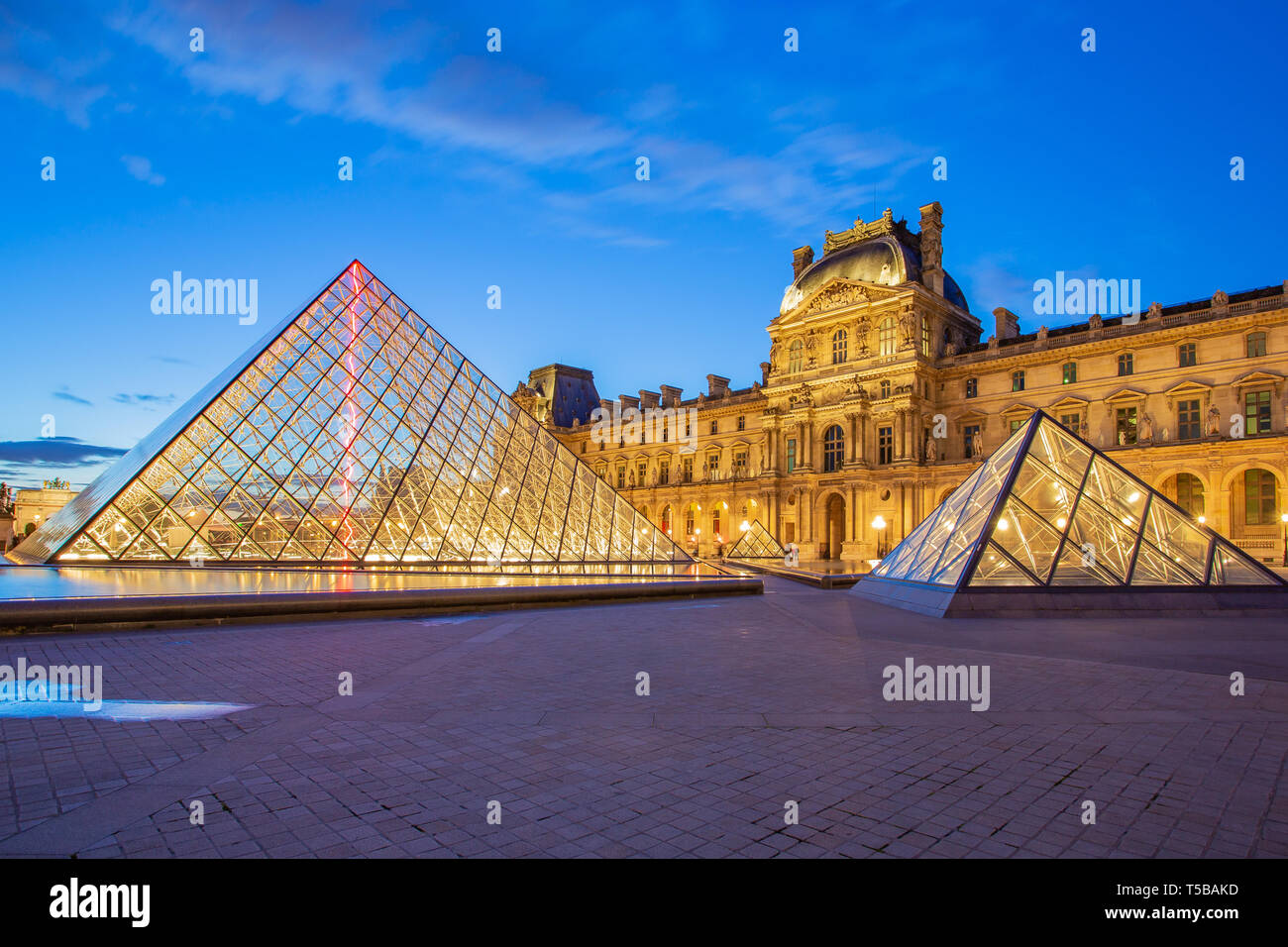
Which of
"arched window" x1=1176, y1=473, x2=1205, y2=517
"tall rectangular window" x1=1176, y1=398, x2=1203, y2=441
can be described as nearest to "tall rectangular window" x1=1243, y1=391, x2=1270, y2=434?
"tall rectangular window" x1=1176, y1=398, x2=1203, y2=441

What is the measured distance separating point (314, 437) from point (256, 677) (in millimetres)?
12721

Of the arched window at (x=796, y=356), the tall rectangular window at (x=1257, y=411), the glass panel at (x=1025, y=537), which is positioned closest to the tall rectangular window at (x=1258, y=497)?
the tall rectangular window at (x=1257, y=411)

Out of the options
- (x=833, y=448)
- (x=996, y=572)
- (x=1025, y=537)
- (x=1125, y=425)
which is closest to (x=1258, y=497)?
(x=1125, y=425)

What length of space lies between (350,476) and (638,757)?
49.9 feet

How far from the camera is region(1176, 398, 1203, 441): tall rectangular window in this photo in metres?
34.4

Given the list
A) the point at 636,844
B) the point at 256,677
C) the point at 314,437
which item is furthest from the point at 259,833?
the point at 314,437

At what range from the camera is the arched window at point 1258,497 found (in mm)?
32156

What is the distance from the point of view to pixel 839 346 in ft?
151

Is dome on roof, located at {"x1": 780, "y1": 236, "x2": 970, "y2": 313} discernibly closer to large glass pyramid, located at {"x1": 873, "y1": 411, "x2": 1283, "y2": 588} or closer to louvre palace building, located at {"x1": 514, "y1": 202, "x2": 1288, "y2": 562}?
louvre palace building, located at {"x1": 514, "y1": 202, "x2": 1288, "y2": 562}

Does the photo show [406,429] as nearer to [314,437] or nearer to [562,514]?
[314,437]

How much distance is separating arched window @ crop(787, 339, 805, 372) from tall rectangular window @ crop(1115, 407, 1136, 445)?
1762cm

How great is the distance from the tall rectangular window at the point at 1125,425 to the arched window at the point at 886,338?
11.8m

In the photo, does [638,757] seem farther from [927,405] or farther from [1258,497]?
[927,405]

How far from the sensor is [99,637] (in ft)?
26.9
